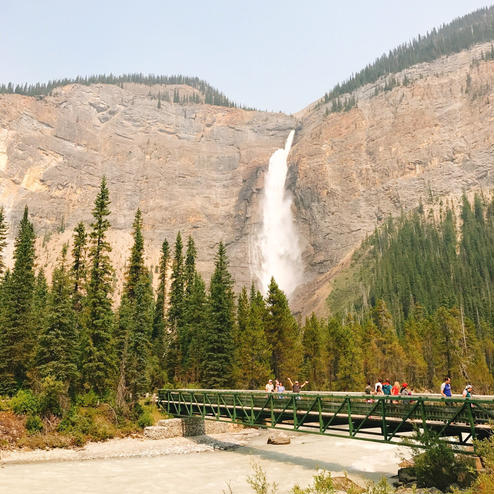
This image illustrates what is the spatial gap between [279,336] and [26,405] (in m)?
26.8

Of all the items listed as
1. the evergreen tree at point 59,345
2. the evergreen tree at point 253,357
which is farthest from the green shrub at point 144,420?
the evergreen tree at point 253,357

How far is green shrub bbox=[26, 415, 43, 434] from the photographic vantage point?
3106 centimetres

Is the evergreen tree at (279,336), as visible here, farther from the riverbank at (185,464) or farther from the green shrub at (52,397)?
the green shrub at (52,397)

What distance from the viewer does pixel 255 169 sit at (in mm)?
188000

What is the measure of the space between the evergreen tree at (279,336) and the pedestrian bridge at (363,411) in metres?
16.0

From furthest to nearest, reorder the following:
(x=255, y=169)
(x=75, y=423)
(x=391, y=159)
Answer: (x=255, y=169), (x=391, y=159), (x=75, y=423)

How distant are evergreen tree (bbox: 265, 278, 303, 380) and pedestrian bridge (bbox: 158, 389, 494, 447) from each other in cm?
1599

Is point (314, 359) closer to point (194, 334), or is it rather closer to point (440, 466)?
point (194, 334)

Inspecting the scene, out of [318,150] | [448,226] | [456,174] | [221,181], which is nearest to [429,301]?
[448,226]

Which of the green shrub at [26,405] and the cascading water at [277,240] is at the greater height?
the cascading water at [277,240]

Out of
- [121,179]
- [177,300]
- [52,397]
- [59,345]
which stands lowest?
[52,397]

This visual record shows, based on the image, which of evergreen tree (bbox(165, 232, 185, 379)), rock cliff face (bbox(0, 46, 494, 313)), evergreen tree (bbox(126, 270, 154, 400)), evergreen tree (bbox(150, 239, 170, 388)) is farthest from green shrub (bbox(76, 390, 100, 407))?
rock cliff face (bbox(0, 46, 494, 313))

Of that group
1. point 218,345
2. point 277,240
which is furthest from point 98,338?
point 277,240

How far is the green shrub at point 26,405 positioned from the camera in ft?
106
